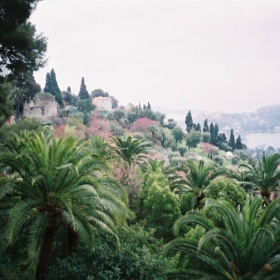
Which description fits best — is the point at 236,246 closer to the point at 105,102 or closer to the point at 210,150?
the point at 210,150

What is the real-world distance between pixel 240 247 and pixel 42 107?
4940 cm

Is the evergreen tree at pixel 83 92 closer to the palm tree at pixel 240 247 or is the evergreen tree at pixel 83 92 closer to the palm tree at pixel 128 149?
the palm tree at pixel 128 149

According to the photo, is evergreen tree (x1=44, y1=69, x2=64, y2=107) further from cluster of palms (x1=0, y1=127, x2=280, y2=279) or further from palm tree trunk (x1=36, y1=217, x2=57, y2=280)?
palm tree trunk (x1=36, y1=217, x2=57, y2=280)

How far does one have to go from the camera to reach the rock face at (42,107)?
5192cm

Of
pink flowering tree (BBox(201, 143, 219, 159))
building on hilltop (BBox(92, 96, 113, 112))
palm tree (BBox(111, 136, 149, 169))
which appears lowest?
pink flowering tree (BBox(201, 143, 219, 159))

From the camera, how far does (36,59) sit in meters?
11.9

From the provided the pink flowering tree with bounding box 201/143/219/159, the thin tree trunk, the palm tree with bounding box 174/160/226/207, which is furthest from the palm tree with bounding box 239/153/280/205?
the pink flowering tree with bounding box 201/143/219/159

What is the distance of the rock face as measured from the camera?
51.9 m

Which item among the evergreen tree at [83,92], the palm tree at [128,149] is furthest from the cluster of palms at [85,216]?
the evergreen tree at [83,92]

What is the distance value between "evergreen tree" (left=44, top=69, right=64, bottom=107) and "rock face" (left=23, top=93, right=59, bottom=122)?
4796 millimetres

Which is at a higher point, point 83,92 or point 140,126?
point 83,92

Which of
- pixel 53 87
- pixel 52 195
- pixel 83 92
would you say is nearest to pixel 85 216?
pixel 52 195

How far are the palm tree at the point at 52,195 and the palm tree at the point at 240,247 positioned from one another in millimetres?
2493

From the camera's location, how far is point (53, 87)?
61.4 m
